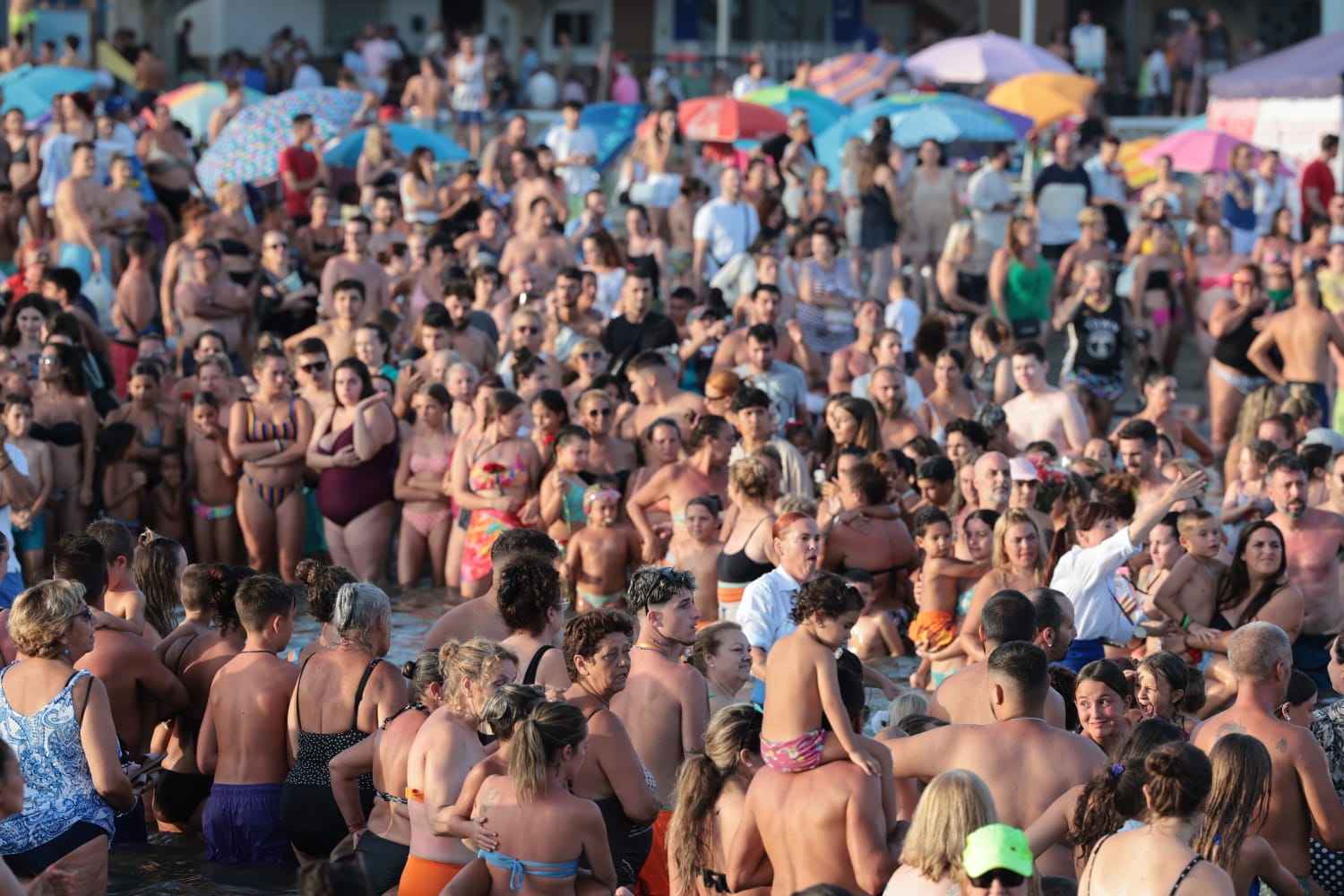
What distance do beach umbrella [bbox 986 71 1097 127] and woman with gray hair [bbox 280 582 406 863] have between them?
16676 millimetres

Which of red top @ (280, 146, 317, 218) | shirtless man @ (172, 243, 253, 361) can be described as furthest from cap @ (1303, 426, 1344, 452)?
red top @ (280, 146, 317, 218)

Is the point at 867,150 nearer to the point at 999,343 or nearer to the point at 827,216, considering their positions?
the point at 827,216

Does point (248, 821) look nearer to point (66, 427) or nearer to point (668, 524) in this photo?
point (668, 524)

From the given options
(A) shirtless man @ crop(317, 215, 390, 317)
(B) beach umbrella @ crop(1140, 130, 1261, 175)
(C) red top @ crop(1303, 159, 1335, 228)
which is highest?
(B) beach umbrella @ crop(1140, 130, 1261, 175)

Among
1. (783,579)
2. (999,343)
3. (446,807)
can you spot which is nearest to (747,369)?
(999,343)

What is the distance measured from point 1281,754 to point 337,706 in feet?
10.3

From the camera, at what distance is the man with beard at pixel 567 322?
42.8 ft

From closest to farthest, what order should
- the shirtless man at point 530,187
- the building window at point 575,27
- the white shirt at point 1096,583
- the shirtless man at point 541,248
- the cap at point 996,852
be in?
the cap at point 996,852
the white shirt at point 1096,583
the shirtless man at point 541,248
the shirtless man at point 530,187
the building window at point 575,27

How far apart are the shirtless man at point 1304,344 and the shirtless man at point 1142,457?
3.81 meters

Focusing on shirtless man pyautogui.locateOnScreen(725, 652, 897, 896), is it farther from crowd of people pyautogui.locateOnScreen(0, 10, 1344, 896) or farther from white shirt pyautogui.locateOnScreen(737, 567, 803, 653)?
white shirt pyautogui.locateOnScreen(737, 567, 803, 653)

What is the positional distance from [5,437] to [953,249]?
7.77 meters

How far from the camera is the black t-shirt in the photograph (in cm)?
1278

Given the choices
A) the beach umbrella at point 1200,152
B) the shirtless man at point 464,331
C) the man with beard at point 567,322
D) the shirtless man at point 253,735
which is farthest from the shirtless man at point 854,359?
the beach umbrella at point 1200,152

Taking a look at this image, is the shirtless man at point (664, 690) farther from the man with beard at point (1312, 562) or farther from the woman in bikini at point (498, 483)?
the woman in bikini at point (498, 483)
